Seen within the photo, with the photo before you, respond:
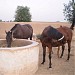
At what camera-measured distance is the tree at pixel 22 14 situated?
28.6m

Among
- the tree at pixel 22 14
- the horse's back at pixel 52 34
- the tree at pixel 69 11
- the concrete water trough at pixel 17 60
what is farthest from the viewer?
the tree at pixel 22 14

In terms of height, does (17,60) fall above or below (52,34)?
below

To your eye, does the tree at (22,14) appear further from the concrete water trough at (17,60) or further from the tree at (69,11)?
the concrete water trough at (17,60)

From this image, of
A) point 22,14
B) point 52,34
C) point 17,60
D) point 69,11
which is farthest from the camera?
point 22,14

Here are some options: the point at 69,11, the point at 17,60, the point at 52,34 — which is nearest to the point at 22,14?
the point at 69,11

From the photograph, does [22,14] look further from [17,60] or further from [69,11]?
[17,60]

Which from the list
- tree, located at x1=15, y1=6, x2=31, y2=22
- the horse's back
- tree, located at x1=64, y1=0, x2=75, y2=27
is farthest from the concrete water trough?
tree, located at x1=15, y1=6, x2=31, y2=22

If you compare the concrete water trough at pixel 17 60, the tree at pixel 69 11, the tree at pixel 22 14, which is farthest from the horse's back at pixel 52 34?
the tree at pixel 22 14

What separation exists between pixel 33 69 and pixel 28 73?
12.5 inches

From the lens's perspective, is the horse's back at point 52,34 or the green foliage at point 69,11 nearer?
the horse's back at point 52,34

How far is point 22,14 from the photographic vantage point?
1135 inches

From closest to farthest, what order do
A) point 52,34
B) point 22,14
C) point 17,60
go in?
point 17,60 < point 52,34 < point 22,14

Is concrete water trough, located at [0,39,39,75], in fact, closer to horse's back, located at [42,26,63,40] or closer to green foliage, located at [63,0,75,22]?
horse's back, located at [42,26,63,40]

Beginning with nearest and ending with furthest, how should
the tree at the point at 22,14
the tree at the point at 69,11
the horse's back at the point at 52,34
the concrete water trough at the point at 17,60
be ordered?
the concrete water trough at the point at 17,60, the horse's back at the point at 52,34, the tree at the point at 69,11, the tree at the point at 22,14
